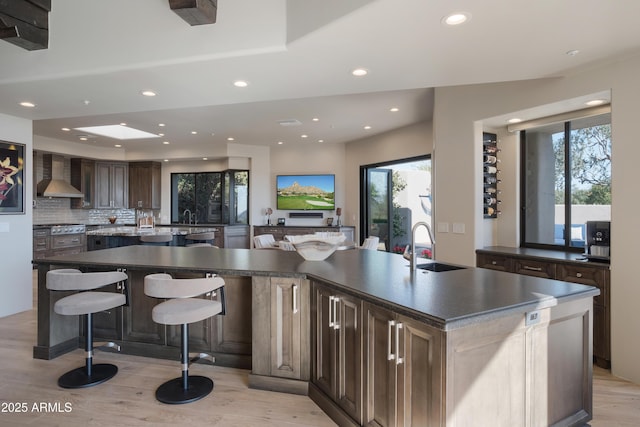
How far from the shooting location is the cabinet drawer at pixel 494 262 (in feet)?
12.5

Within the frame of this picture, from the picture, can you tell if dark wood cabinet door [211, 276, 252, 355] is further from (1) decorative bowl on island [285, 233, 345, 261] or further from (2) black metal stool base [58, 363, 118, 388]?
(2) black metal stool base [58, 363, 118, 388]

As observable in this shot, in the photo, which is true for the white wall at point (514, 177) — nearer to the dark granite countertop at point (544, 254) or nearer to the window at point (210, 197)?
the dark granite countertop at point (544, 254)

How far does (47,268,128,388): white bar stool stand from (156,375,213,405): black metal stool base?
1.85 feet

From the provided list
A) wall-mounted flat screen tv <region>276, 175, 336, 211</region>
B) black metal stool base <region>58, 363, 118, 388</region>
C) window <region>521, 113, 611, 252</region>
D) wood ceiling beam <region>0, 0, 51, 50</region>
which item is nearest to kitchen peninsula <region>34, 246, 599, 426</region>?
black metal stool base <region>58, 363, 118, 388</region>

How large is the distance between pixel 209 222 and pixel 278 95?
6.31 meters

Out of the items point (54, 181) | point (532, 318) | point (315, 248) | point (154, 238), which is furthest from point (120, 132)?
point (532, 318)

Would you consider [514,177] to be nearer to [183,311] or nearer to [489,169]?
[489,169]

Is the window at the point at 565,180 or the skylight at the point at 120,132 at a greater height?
the skylight at the point at 120,132

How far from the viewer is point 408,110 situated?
548 cm

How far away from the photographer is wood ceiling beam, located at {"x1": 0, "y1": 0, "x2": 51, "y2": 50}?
2.47m

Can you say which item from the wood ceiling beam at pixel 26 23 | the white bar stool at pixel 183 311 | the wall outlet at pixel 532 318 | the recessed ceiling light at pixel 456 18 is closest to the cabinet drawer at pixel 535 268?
the wall outlet at pixel 532 318

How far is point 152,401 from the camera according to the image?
248 centimetres

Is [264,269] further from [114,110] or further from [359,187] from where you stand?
[359,187]

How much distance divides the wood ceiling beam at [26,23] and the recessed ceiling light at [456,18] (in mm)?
2953
